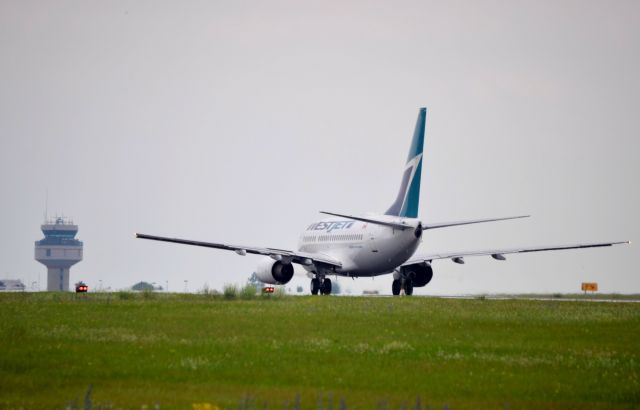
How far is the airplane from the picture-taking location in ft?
218

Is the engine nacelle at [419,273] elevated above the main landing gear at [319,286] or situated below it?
above

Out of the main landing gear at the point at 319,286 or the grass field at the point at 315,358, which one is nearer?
the grass field at the point at 315,358

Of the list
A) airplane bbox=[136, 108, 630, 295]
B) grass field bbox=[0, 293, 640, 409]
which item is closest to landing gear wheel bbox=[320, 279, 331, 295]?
airplane bbox=[136, 108, 630, 295]

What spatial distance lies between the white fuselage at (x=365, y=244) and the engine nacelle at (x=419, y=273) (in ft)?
6.10

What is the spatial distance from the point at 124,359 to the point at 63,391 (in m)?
3.81

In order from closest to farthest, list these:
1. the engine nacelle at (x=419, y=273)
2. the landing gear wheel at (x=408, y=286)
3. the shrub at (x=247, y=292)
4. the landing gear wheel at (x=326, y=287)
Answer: the shrub at (x=247, y=292), the engine nacelle at (x=419, y=273), the landing gear wheel at (x=326, y=287), the landing gear wheel at (x=408, y=286)

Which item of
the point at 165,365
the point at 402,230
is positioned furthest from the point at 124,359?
the point at 402,230

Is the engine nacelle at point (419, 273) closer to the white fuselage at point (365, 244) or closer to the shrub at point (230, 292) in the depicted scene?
the white fuselage at point (365, 244)

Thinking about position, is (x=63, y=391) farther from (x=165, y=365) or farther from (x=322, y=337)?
(x=322, y=337)

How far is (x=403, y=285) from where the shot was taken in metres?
73.3

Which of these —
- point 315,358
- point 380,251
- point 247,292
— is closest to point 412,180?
point 380,251

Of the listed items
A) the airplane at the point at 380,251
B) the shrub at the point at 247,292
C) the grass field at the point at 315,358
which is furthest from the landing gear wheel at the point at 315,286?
the grass field at the point at 315,358

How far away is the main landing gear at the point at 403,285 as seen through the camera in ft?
240

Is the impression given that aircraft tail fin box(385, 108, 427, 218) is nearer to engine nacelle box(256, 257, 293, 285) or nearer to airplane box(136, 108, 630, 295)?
airplane box(136, 108, 630, 295)
